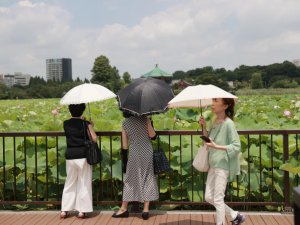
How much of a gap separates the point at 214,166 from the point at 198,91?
0.67 m

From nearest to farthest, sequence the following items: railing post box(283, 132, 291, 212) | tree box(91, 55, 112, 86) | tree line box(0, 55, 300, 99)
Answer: railing post box(283, 132, 291, 212), tree line box(0, 55, 300, 99), tree box(91, 55, 112, 86)

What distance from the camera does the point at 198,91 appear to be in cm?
402

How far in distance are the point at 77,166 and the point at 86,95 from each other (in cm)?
75

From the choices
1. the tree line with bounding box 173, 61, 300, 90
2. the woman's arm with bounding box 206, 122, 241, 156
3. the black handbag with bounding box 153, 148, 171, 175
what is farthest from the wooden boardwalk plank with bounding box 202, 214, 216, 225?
the tree line with bounding box 173, 61, 300, 90

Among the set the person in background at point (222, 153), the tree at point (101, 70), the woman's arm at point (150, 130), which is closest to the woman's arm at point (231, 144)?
the person in background at point (222, 153)

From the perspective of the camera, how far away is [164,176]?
19.2 ft

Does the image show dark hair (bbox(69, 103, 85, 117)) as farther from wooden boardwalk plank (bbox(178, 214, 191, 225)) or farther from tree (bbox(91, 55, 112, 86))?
tree (bbox(91, 55, 112, 86))

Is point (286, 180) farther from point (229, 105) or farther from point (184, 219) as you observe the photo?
point (229, 105)

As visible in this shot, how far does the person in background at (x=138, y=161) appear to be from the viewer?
4727mm

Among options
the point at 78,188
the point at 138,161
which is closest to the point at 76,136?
the point at 78,188

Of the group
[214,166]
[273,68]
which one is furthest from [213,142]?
[273,68]

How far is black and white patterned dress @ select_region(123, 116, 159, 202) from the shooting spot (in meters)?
4.72

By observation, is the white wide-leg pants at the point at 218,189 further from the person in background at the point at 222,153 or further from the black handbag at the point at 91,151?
the black handbag at the point at 91,151

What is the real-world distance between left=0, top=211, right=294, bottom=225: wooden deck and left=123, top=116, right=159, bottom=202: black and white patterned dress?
0.24 metres
